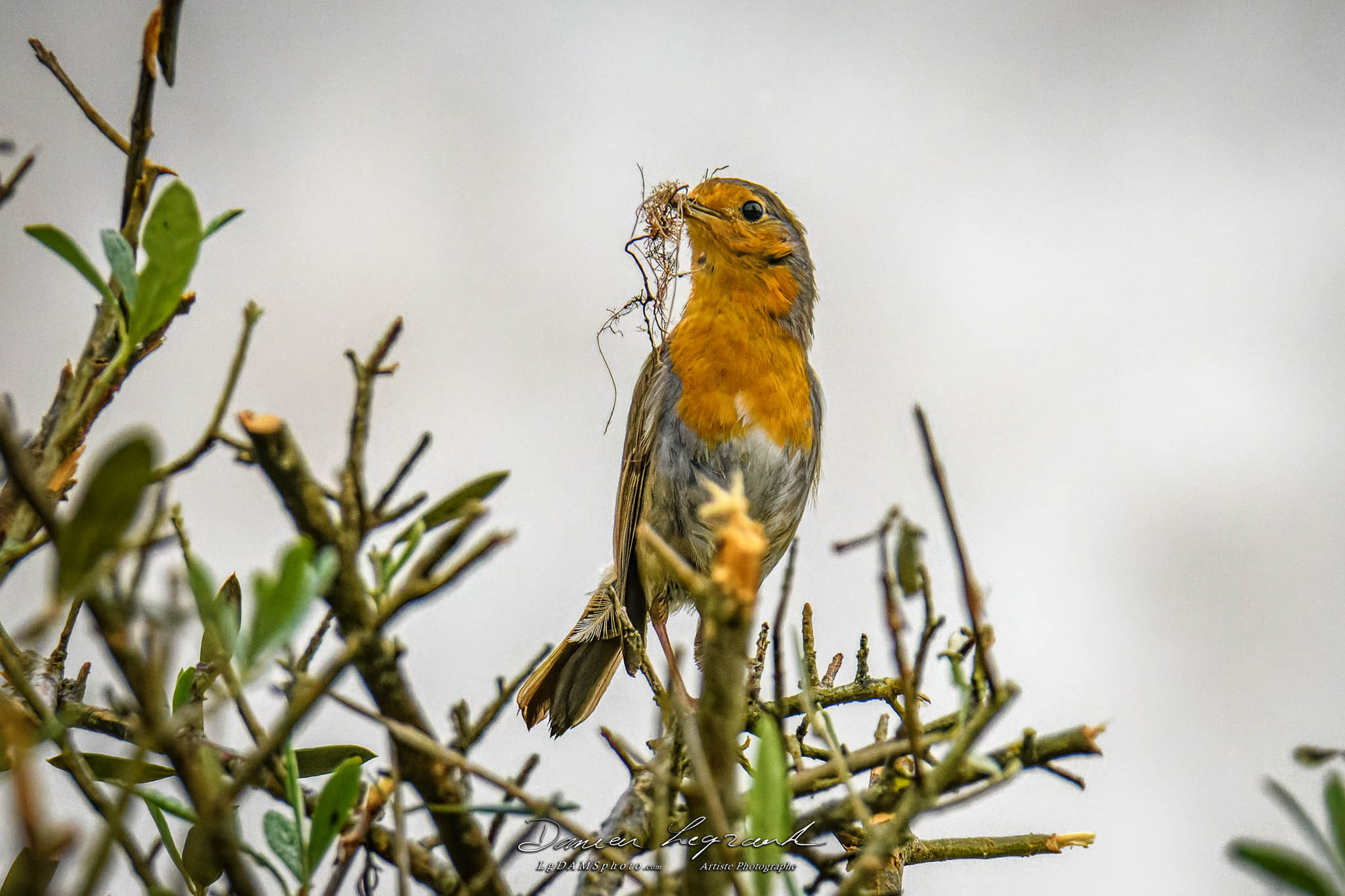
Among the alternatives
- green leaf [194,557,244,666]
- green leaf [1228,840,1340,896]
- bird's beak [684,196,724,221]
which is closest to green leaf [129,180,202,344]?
green leaf [194,557,244,666]

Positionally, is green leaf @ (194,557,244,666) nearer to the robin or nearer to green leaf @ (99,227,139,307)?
green leaf @ (99,227,139,307)

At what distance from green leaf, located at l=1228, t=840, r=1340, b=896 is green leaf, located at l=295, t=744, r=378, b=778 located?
0.67m

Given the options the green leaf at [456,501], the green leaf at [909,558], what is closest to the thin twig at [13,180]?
the green leaf at [456,501]

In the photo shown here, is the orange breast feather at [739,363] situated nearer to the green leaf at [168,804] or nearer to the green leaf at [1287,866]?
the green leaf at [168,804]

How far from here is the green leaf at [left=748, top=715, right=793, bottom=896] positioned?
0.69m

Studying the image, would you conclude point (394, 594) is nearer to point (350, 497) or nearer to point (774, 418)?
point (350, 497)

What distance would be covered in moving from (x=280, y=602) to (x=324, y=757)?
1.47ft

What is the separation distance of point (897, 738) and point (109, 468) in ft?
1.88

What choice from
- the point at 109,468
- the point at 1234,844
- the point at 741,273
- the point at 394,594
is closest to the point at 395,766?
the point at 394,594

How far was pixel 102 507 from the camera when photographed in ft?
1.70

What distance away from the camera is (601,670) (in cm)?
261

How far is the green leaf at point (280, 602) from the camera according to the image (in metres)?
0.56

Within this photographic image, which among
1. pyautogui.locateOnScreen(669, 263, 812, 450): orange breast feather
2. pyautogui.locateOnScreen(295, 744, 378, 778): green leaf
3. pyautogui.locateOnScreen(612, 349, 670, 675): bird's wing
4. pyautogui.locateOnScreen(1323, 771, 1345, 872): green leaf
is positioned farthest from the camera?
pyautogui.locateOnScreen(612, 349, 670, 675): bird's wing

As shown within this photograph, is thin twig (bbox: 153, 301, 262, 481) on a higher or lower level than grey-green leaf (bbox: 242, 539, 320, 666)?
higher
